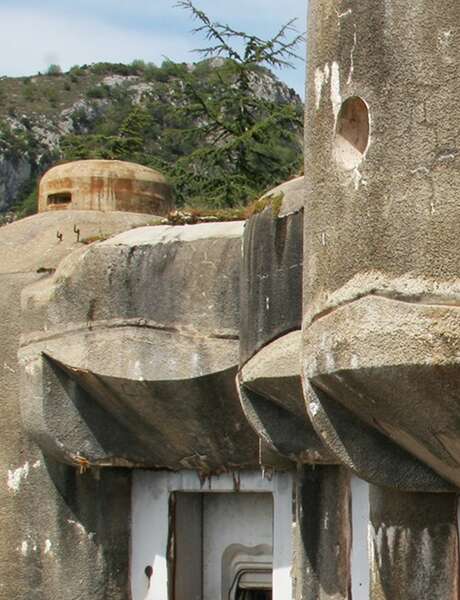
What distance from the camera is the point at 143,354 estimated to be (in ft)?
30.7

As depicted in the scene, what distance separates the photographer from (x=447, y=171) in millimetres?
5855

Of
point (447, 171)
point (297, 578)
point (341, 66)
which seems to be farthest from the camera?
point (297, 578)

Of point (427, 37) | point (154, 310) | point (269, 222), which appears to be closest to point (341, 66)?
point (427, 37)

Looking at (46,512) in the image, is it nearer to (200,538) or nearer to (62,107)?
(200,538)

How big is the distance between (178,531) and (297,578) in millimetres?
1444

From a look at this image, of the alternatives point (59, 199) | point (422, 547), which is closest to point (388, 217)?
point (422, 547)

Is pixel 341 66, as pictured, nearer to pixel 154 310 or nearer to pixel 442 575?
pixel 442 575

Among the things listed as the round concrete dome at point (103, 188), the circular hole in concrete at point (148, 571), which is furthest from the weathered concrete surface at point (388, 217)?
the round concrete dome at point (103, 188)

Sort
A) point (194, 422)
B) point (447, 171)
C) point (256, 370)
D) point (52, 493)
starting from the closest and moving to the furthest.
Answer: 1. point (447, 171)
2. point (256, 370)
3. point (194, 422)
4. point (52, 493)

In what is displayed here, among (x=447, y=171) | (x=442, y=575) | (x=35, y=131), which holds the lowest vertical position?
(x=442, y=575)

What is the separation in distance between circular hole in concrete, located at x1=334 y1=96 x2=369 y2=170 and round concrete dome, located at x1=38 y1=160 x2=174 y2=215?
5063mm

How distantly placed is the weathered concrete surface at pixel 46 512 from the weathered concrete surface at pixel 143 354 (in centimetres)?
30

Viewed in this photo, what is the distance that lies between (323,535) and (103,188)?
3.49m

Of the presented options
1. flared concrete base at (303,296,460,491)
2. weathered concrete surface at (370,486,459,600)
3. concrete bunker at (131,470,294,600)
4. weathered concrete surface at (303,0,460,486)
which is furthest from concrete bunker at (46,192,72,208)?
weathered concrete surface at (303,0,460,486)
